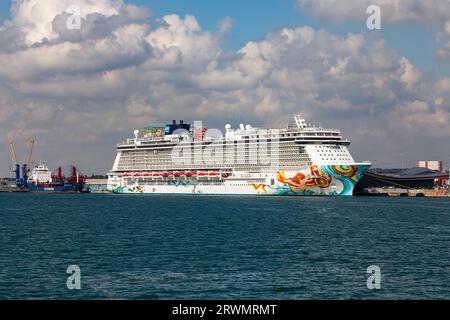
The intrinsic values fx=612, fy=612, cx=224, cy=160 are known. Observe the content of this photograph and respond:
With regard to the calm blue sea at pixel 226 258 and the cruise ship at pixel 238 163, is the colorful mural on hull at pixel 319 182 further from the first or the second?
the calm blue sea at pixel 226 258

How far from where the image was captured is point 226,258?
3509 cm

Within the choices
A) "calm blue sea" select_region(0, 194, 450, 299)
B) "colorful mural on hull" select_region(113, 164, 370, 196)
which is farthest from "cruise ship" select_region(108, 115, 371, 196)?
"calm blue sea" select_region(0, 194, 450, 299)

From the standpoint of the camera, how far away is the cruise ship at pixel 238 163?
106m

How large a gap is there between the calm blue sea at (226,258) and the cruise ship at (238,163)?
4474 cm

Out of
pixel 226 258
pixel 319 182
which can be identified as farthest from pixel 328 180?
pixel 226 258

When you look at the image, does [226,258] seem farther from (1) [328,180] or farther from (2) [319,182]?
(1) [328,180]

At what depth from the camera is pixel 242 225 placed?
5547cm

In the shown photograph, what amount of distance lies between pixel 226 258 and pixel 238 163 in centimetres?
8584

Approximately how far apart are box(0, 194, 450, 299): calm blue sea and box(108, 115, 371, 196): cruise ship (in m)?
44.7

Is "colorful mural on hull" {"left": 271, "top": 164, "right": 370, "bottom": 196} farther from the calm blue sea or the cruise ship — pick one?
the calm blue sea

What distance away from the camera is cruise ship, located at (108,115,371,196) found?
10569 centimetres

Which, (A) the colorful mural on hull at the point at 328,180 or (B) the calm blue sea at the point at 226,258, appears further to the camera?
(A) the colorful mural on hull at the point at 328,180

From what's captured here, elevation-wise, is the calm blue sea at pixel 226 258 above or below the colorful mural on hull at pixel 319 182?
below

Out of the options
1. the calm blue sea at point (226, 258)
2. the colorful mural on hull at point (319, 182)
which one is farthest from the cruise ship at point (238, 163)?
the calm blue sea at point (226, 258)
